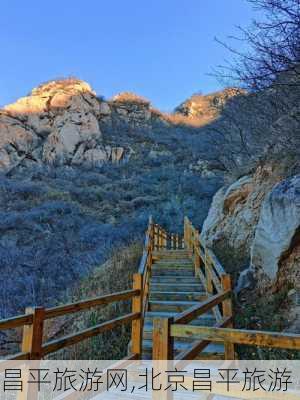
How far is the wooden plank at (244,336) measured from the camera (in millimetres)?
2115

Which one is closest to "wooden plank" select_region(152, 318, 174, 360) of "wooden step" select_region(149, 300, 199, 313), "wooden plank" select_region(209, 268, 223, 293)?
"wooden plank" select_region(209, 268, 223, 293)

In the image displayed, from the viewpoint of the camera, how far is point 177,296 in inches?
296

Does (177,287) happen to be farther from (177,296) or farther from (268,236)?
(268,236)

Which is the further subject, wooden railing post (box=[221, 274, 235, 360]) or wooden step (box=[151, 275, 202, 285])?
wooden step (box=[151, 275, 202, 285])

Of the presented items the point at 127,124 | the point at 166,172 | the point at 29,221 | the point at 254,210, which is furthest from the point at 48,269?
the point at 127,124

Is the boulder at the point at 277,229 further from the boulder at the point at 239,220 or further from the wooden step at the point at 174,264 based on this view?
the wooden step at the point at 174,264

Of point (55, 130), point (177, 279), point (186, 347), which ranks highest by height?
point (55, 130)

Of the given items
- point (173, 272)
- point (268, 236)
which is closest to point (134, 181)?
point (173, 272)

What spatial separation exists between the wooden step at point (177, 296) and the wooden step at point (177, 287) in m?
0.37

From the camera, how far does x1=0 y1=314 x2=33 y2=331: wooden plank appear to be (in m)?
2.80

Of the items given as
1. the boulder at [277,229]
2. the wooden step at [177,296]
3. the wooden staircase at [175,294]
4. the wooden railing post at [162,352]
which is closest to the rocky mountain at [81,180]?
the wooden staircase at [175,294]

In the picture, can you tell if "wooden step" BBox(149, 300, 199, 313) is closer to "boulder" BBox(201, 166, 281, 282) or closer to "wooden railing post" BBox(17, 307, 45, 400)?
"boulder" BBox(201, 166, 281, 282)

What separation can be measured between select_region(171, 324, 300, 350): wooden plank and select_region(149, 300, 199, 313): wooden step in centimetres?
433

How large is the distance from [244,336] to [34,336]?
1.93 m
